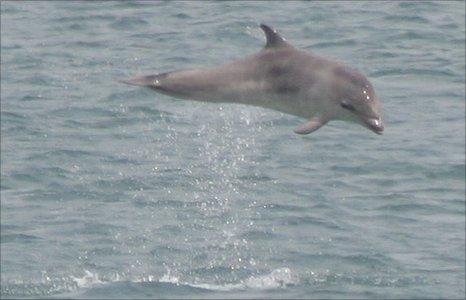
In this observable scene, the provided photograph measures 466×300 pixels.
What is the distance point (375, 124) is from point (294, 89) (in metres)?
0.43

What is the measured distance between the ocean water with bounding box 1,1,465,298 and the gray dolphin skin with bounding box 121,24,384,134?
1344 centimetres

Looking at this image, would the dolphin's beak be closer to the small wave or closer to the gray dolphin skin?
the gray dolphin skin

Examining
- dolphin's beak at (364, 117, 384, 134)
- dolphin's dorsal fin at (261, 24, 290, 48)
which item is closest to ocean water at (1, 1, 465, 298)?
dolphin's dorsal fin at (261, 24, 290, 48)

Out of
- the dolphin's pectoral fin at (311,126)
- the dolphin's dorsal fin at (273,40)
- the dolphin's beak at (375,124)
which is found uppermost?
the dolphin's dorsal fin at (273,40)

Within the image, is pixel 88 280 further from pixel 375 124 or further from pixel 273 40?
pixel 375 124

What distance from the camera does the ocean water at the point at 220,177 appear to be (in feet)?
74.5

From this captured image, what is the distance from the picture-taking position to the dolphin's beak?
26.3ft

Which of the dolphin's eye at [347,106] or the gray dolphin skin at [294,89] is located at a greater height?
the gray dolphin skin at [294,89]

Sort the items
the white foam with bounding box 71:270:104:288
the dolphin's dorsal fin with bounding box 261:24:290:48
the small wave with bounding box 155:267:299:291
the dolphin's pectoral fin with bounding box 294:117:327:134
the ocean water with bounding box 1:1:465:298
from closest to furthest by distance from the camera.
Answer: the dolphin's pectoral fin with bounding box 294:117:327:134 < the dolphin's dorsal fin with bounding box 261:24:290:48 < the small wave with bounding box 155:267:299:291 < the white foam with bounding box 71:270:104:288 < the ocean water with bounding box 1:1:465:298

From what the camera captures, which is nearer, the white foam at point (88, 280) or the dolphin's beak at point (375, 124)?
the dolphin's beak at point (375, 124)

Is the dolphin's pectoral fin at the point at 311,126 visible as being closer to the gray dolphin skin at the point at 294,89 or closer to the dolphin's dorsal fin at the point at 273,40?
the gray dolphin skin at the point at 294,89

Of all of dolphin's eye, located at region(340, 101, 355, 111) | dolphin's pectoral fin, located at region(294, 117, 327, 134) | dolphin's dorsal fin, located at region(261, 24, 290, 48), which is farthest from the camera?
dolphin's dorsal fin, located at region(261, 24, 290, 48)

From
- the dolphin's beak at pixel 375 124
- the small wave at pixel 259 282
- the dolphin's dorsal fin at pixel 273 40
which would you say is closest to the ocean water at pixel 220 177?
the small wave at pixel 259 282

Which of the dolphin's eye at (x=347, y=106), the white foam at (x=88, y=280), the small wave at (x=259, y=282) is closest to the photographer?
the dolphin's eye at (x=347, y=106)
